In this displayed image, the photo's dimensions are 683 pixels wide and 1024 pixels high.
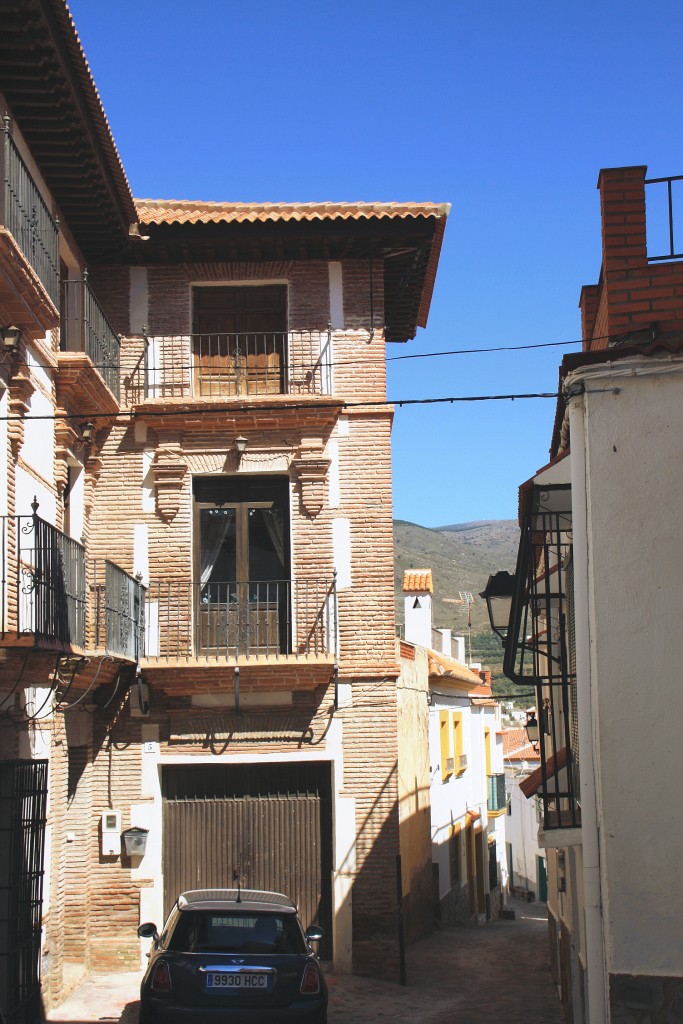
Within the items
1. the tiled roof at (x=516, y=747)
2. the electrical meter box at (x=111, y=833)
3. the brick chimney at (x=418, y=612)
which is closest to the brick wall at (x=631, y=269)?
the electrical meter box at (x=111, y=833)

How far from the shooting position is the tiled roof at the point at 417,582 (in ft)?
81.4

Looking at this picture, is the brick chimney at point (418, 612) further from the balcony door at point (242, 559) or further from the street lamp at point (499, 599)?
the street lamp at point (499, 599)

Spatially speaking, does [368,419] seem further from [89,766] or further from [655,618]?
[655,618]

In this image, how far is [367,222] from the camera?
15.0 metres

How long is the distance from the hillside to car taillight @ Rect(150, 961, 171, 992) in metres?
48.8

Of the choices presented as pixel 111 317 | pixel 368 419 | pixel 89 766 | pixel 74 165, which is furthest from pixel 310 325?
pixel 89 766

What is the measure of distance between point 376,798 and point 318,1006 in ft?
16.5

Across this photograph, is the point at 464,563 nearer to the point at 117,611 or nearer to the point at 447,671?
the point at 447,671

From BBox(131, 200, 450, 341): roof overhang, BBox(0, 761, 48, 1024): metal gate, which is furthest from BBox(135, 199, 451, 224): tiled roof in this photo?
BBox(0, 761, 48, 1024): metal gate

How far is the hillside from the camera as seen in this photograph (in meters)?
73.9

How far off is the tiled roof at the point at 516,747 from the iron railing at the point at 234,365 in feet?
119

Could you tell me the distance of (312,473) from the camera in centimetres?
1488

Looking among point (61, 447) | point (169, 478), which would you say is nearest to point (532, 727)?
point (169, 478)

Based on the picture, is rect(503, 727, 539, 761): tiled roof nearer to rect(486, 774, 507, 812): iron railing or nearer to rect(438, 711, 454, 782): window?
rect(486, 774, 507, 812): iron railing
